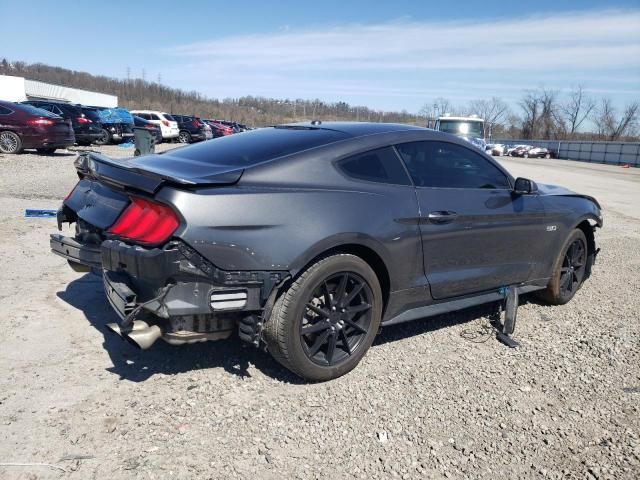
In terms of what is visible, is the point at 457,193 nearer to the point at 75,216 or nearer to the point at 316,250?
the point at 316,250

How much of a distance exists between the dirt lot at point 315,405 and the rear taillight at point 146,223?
2.98 ft

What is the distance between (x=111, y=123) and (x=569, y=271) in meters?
20.9

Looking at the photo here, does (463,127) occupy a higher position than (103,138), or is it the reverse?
(463,127)

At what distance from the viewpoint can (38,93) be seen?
195ft

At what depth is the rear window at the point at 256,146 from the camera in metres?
3.44

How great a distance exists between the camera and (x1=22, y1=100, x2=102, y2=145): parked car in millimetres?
19922

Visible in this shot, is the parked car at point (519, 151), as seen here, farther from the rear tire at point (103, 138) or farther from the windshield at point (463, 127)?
the rear tire at point (103, 138)

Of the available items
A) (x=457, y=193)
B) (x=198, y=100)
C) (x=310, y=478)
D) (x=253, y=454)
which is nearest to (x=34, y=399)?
(x=253, y=454)

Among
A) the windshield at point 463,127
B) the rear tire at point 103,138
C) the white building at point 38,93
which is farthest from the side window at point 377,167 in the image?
the white building at point 38,93

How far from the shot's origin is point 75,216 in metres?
3.98

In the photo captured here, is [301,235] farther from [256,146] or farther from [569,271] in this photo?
[569,271]

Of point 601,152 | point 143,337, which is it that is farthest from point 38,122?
point 601,152

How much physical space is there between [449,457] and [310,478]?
2.41ft

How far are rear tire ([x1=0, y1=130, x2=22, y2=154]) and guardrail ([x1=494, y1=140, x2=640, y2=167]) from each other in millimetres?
47082
